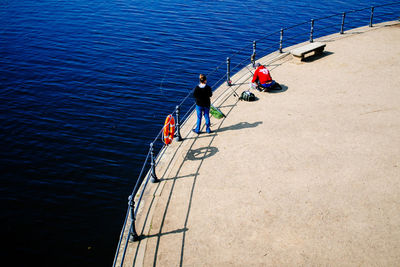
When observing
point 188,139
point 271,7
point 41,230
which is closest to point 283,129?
point 188,139

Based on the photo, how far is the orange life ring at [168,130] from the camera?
1087 centimetres

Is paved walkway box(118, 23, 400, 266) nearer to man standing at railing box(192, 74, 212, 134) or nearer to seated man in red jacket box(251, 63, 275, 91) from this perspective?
seated man in red jacket box(251, 63, 275, 91)

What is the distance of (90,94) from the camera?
752 inches

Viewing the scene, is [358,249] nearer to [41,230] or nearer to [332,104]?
[332,104]

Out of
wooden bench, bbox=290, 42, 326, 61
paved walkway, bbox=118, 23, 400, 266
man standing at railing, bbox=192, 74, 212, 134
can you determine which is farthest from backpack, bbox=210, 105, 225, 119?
wooden bench, bbox=290, 42, 326, 61

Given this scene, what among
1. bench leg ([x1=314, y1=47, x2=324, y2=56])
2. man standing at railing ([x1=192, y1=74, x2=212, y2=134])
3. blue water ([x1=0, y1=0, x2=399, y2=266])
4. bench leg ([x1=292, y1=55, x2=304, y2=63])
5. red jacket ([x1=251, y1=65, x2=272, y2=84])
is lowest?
blue water ([x1=0, y1=0, x2=399, y2=266])

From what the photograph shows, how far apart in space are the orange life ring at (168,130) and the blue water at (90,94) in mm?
2742

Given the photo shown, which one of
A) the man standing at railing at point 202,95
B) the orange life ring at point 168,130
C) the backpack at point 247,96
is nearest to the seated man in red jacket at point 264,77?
the backpack at point 247,96

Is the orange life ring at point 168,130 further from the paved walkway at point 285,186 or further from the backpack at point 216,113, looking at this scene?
the backpack at point 216,113

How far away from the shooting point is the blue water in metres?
10.9

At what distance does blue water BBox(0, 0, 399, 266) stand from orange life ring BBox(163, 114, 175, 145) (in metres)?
2.74

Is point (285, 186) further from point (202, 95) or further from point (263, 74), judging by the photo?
point (263, 74)

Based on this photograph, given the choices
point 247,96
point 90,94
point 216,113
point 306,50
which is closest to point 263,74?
point 247,96

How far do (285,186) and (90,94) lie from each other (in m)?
13.6
